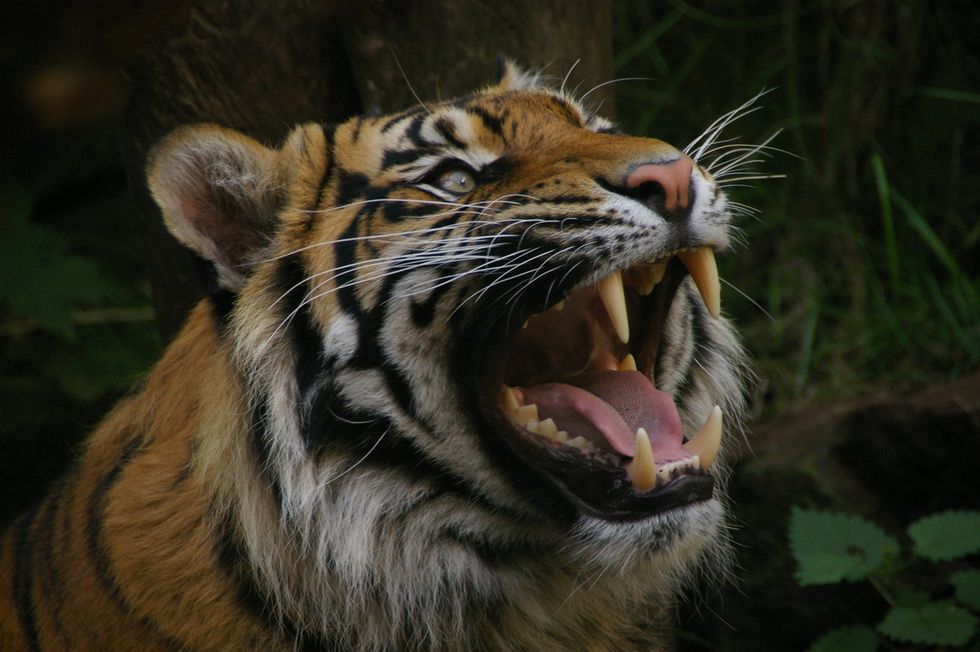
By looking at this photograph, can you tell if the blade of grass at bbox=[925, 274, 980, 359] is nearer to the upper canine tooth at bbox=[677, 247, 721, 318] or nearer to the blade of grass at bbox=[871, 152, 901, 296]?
the blade of grass at bbox=[871, 152, 901, 296]

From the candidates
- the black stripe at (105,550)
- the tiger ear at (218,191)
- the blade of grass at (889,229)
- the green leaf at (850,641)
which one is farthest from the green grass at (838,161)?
the black stripe at (105,550)

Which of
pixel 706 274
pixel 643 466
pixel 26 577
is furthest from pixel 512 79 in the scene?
pixel 26 577

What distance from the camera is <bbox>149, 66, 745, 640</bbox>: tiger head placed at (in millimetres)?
1839

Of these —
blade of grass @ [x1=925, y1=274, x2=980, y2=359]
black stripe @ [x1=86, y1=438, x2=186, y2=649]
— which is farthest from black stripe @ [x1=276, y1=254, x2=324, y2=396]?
blade of grass @ [x1=925, y1=274, x2=980, y2=359]

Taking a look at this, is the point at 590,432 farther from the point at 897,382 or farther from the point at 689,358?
the point at 897,382

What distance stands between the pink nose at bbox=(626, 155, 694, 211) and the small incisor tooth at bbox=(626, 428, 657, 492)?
1.28ft

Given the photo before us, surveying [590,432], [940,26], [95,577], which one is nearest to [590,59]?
[590,432]

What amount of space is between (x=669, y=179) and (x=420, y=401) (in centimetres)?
60

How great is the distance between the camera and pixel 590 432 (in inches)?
76.7

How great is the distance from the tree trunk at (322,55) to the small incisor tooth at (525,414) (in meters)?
1.22

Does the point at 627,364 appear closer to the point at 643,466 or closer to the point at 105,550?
the point at 643,466

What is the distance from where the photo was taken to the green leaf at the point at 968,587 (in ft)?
8.54

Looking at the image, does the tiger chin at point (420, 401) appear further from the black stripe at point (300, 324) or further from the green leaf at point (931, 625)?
the green leaf at point (931, 625)

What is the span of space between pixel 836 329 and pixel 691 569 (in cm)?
223
